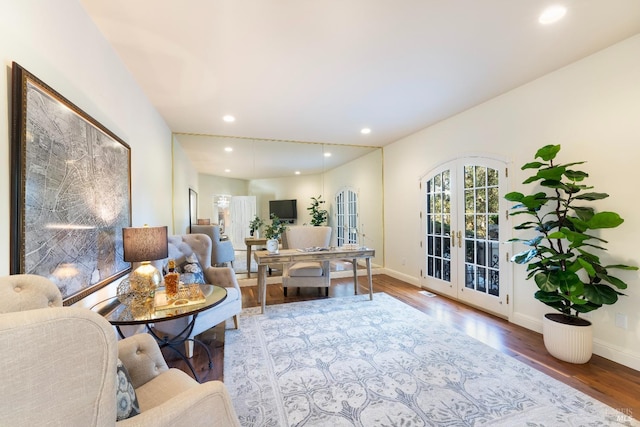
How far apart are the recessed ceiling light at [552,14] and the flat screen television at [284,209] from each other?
163 inches

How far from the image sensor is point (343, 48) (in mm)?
2299

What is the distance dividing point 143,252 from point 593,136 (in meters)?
3.90

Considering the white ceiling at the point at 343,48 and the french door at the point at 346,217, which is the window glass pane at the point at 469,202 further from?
the french door at the point at 346,217

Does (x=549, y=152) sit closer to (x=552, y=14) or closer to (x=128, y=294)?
(x=552, y=14)

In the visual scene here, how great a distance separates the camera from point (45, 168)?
4.38 ft

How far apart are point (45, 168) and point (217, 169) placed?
384 cm

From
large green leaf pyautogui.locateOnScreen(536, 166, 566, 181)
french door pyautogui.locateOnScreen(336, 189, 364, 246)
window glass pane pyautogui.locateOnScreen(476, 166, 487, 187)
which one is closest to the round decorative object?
large green leaf pyautogui.locateOnScreen(536, 166, 566, 181)

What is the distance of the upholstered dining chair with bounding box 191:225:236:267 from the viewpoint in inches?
170

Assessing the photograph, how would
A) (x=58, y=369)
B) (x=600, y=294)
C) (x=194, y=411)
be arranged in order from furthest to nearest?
(x=600, y=294) < (x=194, y=411) < (x=58, y=369)

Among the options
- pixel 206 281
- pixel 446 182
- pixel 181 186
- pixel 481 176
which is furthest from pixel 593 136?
pixel 181 186

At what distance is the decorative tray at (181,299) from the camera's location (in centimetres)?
182

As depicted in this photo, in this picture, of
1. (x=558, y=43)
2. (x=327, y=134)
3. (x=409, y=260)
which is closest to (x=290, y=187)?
(x=327, y=134)

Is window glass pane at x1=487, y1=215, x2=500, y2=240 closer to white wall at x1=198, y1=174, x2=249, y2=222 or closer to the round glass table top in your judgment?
the round glass table top

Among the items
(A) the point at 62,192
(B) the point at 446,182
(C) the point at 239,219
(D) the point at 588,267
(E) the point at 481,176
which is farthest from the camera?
(C) the point at 239,219
